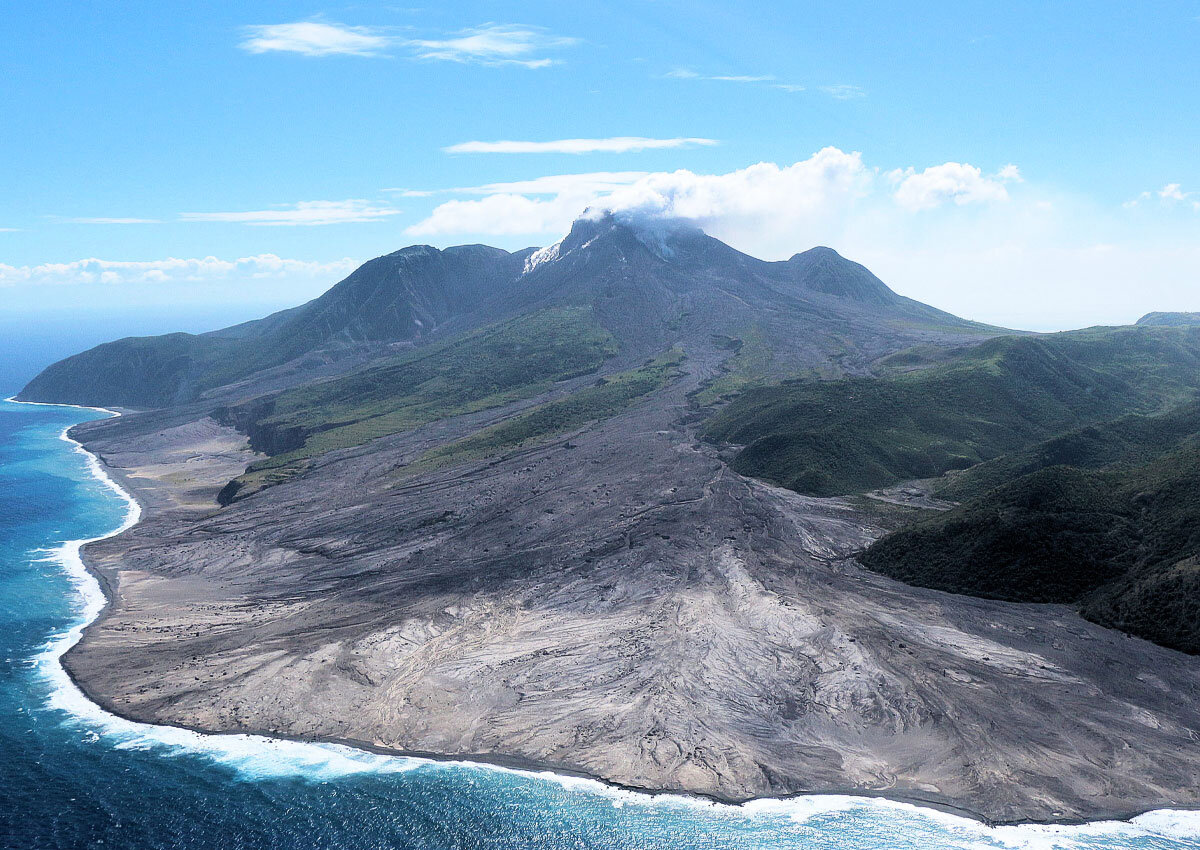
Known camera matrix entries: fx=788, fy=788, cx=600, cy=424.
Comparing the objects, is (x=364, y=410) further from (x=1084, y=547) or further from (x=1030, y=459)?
(x=1084, y=547)

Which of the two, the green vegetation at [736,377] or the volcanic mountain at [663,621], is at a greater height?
the green vegetation at [736,377]

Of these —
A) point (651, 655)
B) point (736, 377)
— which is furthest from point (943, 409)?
point (651, 655)

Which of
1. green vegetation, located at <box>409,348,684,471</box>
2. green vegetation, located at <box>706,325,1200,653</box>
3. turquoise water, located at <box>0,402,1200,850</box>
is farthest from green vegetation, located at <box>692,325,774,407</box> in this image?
turquoise water, located at <box>0,402,1200,850</box>

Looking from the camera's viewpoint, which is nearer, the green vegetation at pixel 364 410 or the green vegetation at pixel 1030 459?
the green vegetation at pixel 1030 459

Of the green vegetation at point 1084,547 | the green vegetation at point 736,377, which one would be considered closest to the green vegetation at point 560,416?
the green vegetation at point 736,377

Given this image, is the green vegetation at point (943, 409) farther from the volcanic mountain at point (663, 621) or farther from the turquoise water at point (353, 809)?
the turquoise water at point (353, 809)

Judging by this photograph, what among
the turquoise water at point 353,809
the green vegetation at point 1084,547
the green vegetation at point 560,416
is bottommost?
the turquoise water at point 353,809

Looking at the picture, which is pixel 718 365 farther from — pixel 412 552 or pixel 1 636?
pixel 1 636
